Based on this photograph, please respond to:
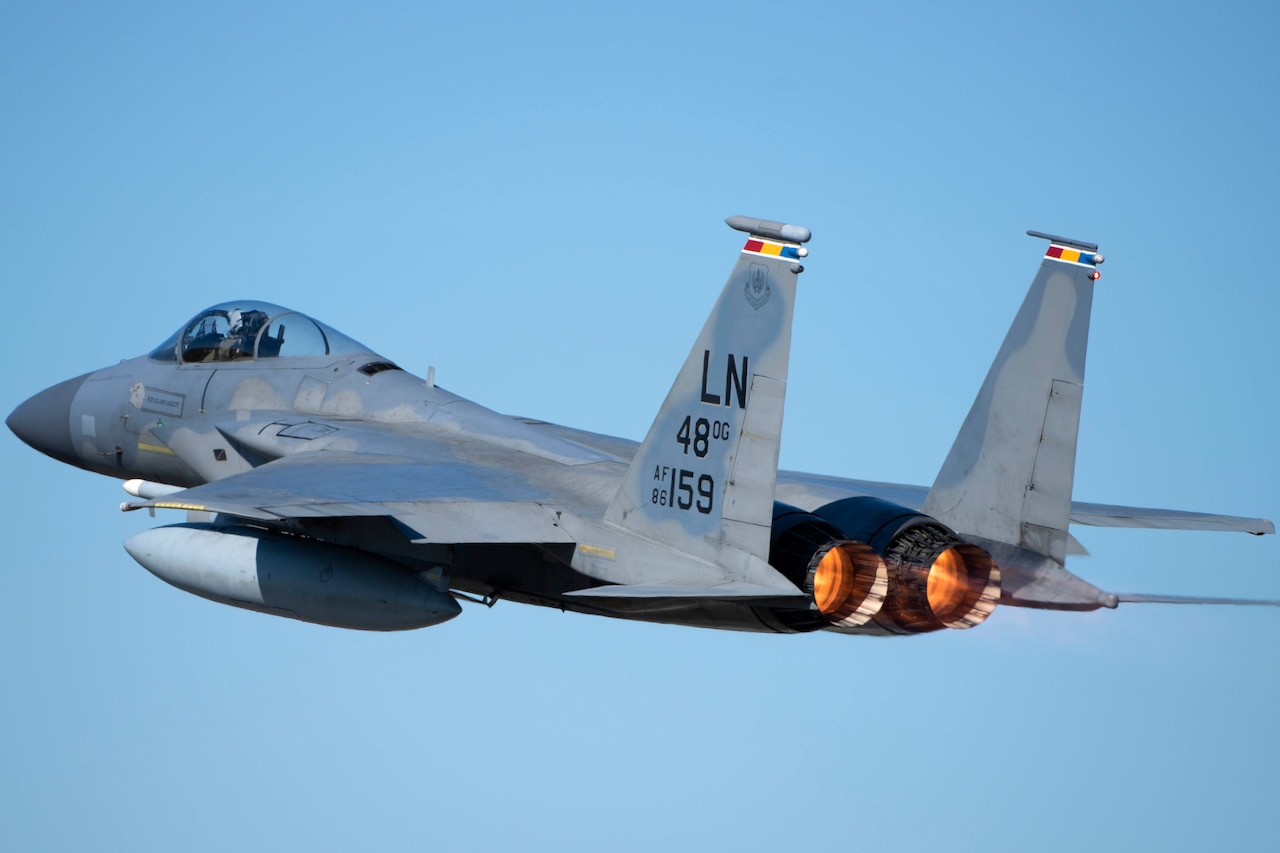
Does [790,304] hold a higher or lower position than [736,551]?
higher

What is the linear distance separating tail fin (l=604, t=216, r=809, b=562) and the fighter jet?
0.06 feet

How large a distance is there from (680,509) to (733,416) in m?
0.98

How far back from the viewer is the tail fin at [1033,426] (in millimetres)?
14570

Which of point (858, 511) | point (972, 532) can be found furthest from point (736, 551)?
point (972, 532)

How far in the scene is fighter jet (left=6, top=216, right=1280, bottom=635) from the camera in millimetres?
13047

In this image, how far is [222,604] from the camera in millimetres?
15477

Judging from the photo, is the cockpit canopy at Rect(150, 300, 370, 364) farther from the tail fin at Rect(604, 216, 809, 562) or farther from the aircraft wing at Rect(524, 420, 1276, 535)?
the tail fin at Rect(604, 216, 809, 562)

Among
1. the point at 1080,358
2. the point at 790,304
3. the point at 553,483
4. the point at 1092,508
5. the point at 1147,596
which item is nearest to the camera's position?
the point at 790,304

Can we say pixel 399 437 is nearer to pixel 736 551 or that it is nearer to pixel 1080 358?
pixel 736 551

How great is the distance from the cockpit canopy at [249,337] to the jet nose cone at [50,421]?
1208 mm

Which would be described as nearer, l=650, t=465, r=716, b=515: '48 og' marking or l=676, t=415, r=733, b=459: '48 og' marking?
l=676, t=415, r=733, b=459: '48 og' marking

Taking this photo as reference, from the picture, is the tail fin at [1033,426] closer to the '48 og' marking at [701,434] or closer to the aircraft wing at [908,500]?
the aircraft wing at [908,500]

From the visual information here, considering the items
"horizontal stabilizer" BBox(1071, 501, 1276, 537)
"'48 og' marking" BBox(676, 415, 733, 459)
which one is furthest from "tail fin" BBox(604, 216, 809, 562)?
"horizontal stabilizer" BBox(1071, 501, 1276, 537)

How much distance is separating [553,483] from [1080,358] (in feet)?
15.8
